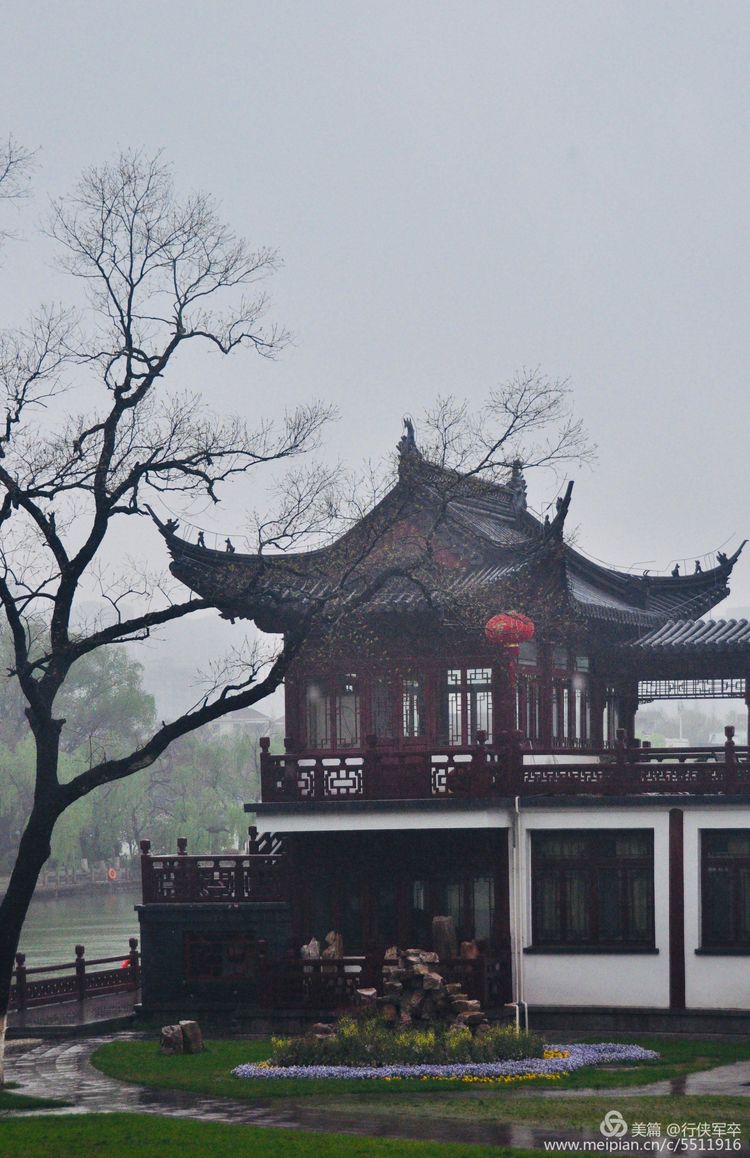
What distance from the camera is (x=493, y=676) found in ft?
78.4

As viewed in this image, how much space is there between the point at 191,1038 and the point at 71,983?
5536mm

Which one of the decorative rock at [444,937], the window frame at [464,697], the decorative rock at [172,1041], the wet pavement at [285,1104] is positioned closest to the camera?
the wet pavement at [285,1104]

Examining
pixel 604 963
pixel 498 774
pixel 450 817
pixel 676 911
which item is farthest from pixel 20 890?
pixel 676 911

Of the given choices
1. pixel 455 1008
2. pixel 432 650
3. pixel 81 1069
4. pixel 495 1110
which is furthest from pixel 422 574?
pixel 495 1110

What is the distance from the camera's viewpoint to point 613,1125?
13633 millimetres

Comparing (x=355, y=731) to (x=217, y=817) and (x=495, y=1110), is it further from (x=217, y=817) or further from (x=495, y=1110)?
(x=217, y=817)

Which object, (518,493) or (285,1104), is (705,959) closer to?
(285,1104)

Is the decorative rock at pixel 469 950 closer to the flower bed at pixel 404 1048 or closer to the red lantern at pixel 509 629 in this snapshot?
the flower bed at pixel 404 1048

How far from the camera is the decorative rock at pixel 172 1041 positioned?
19125 mm

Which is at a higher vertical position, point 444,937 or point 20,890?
point 20,890

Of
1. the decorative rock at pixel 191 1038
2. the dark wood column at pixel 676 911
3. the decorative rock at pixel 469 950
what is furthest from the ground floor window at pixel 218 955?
the dark wood column at pixel 676 911

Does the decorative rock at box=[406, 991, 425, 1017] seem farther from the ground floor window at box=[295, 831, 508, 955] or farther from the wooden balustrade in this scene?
the wooden balustrade

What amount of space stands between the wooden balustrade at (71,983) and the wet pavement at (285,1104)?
3.64 metres

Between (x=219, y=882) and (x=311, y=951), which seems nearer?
(x=311, y=951)
